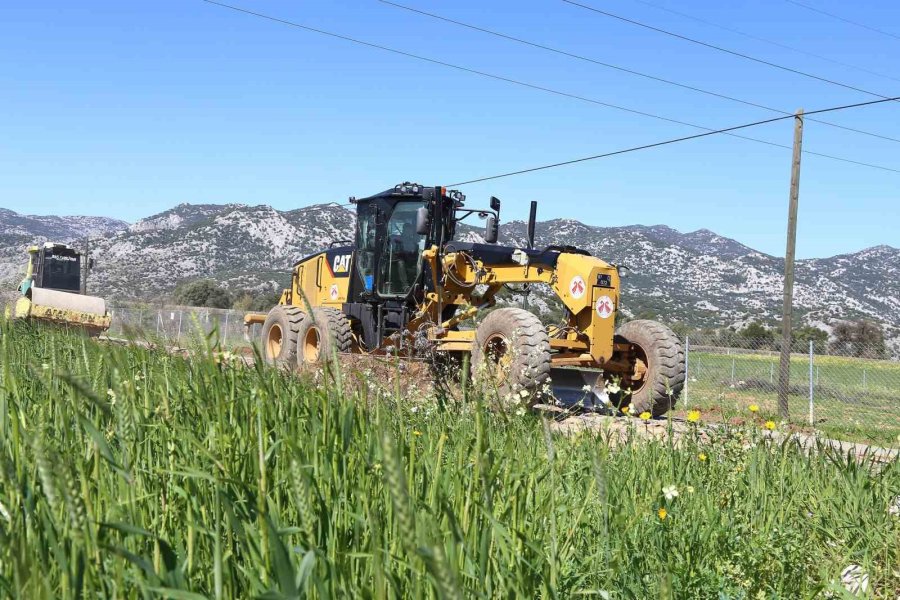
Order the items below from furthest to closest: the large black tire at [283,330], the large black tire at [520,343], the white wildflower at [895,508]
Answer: the large black tire at [283,330]
the large black tire at [520,343]
the white wildflower at [895,508]

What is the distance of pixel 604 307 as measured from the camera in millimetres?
10438

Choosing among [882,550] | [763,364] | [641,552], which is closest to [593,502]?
[641,552]

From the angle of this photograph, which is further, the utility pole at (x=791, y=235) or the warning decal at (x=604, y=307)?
the utility pole at (x=791, y=235)

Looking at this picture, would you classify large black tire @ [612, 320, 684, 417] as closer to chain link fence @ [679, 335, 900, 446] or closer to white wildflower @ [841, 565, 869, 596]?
chain link fence @ [679, 335, 900, 446]

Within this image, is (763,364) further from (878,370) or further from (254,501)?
(254,501)

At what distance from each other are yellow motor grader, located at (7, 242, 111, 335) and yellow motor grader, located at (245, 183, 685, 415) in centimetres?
428

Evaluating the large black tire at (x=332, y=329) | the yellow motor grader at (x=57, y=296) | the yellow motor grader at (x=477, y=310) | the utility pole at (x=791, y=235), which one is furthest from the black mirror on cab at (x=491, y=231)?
the utility pole at (x=791, y=235)

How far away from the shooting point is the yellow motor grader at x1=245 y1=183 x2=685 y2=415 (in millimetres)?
10070

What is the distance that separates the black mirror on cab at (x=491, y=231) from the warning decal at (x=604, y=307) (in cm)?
183

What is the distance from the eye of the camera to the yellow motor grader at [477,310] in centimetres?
1007

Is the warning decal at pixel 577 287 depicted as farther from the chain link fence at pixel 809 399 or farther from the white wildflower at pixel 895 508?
the white wildflower at pixel 895 508

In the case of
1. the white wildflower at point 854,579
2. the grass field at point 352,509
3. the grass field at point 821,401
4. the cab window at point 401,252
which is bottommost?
the grass field at point 821,401

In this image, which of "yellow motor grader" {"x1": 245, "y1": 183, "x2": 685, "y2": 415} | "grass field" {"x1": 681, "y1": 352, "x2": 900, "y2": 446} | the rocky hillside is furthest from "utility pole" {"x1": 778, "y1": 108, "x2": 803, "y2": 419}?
the rocky hillside

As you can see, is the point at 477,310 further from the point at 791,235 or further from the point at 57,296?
the point at 57,296
